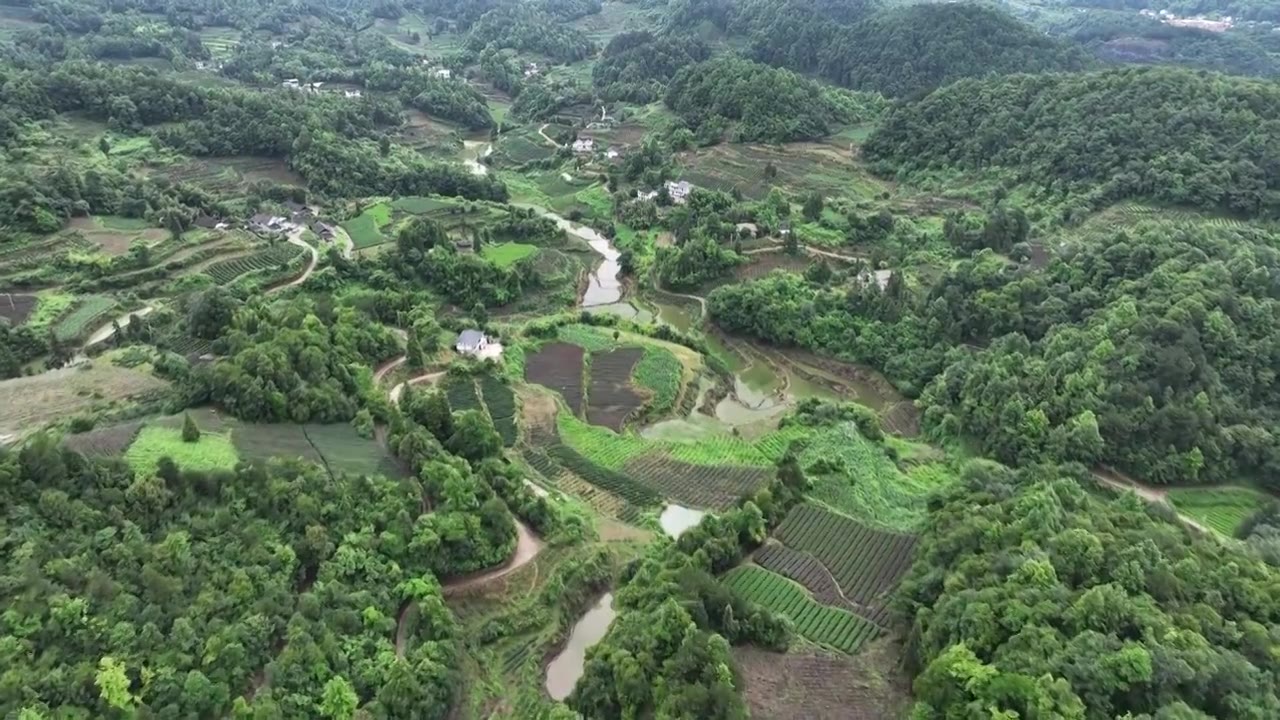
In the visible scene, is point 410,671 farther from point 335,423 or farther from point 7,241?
point 7,241

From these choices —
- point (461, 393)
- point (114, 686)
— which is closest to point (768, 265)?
point (461, 393)

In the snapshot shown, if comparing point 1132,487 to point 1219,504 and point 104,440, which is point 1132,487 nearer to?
point 1219,504

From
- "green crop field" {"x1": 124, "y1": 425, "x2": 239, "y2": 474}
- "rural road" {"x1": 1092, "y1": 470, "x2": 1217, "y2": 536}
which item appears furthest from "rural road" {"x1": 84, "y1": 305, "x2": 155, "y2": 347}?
"rural road" {"x1": 1092, "y1": 470, "x2": 1217, "y2": 536}

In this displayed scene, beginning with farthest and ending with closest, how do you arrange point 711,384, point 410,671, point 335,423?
point 711,384 < point 335,423 < point 410,671

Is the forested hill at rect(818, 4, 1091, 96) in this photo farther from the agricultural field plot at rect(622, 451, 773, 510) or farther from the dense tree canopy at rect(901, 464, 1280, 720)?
the dense tree canopy at rect(901, 464, 1280, 720)

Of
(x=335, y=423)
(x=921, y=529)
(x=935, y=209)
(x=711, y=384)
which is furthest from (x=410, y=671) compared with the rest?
(x=935, y=209)

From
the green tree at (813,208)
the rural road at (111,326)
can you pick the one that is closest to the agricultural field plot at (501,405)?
the rural road at (111,326)
